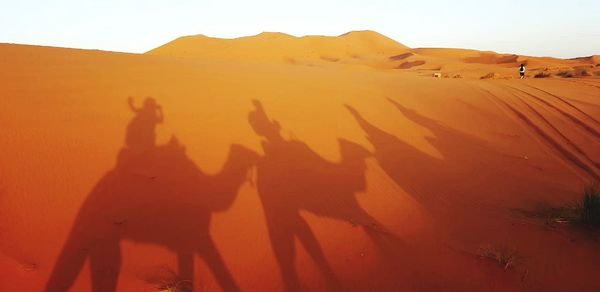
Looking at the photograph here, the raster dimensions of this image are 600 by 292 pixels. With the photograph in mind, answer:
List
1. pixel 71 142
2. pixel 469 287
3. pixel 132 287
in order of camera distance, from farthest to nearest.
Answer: pixel 71 142
pixel 469 287
pixel 132 287

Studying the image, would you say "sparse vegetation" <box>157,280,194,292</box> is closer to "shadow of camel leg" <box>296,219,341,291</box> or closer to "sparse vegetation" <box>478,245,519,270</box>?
"shadow of camel leg" <box>296,219,341,291</box>

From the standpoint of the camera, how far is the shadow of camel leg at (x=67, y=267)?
2.81m

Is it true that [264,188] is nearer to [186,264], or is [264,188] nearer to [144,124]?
[186,264]

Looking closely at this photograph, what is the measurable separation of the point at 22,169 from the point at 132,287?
2206 millimetres

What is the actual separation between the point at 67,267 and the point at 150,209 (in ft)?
3.20

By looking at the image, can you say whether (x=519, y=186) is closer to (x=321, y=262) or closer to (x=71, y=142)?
(x=321, y=262)

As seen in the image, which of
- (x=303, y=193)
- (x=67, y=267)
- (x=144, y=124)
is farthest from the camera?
(x=144, y=124)

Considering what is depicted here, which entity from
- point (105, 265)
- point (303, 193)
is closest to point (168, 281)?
point (105, 265)

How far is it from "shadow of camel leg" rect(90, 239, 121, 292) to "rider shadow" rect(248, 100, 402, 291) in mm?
1248

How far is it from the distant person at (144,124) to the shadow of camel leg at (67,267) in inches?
77.3

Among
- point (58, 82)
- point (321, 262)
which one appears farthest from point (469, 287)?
point (58, 82)

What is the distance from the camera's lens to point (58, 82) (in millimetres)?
6586

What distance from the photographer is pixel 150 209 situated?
3869mm

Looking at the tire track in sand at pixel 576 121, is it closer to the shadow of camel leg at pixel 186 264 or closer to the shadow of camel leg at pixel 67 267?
the shadow of camel leg at pixel 186 264
